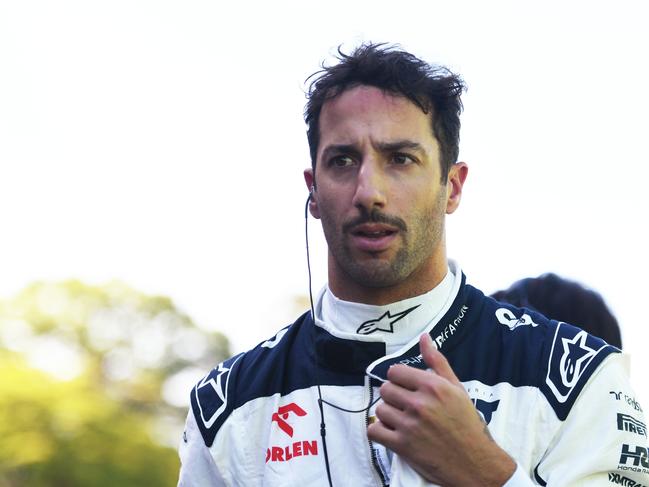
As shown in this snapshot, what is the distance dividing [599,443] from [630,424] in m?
0.12

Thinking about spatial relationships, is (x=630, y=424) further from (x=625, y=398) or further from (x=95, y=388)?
(x=95, y=388)

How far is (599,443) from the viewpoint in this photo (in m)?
2.65

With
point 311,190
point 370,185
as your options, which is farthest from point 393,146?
point 311,190

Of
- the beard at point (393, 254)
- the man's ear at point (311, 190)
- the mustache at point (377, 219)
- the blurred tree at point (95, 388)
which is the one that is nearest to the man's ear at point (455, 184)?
the beard at point (393, 254)

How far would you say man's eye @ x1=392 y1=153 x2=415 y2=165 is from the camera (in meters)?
3.01

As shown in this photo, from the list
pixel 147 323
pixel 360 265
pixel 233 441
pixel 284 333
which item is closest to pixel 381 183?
pixel 360 265

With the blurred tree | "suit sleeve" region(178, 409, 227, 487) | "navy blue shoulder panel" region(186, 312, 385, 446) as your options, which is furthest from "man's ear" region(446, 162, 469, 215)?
the blurred tree

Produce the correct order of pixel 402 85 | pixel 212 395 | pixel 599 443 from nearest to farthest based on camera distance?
pixel 599 443, pixel 402 85, pixel 212 395

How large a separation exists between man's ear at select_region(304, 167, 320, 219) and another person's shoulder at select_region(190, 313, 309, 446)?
34 centimetres

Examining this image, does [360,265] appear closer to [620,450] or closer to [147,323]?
[620,450]

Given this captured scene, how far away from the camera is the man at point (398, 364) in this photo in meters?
2.58

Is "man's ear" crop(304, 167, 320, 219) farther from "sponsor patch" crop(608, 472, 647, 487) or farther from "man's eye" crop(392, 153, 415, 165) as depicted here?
"sponsor patch" crop(608, 472, 647, 487)

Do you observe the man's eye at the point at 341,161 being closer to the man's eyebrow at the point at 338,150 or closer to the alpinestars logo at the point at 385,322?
the man's eyebrow at the point at 338,150

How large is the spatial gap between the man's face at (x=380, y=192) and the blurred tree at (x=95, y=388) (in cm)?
1185
